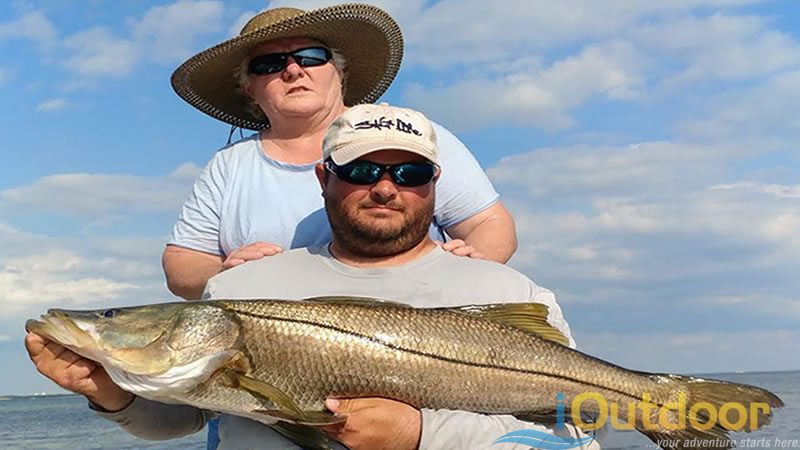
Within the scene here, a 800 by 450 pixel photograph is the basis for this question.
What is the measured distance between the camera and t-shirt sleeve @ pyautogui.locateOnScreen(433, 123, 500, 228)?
5445 millimetres

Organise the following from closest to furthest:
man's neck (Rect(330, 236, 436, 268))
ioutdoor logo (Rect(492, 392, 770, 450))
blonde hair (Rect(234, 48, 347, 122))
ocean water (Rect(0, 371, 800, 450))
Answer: ioutdoor logo (Rect(492, 392, 770, 450)) → man's neck (Rect(330, 236, 436, 268)) → blonde hair (Rect(234, 48, 347, 122)) → ocean water (Rect(0, 371, 800, 450))

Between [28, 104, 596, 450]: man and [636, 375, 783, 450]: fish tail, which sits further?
[28, 104, 596, 450]: man

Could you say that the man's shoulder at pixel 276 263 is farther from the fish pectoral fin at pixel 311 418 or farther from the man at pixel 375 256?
the fish pectoral fin at pixel 311 418

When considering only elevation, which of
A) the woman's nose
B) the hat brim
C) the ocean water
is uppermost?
the hat brim

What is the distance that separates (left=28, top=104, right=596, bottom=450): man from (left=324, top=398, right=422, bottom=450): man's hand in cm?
70

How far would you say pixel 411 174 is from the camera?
15.0 feet

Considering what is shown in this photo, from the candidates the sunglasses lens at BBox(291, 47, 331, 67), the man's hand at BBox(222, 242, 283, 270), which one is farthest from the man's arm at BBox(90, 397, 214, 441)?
the sunglasses lens at BBox(291, 47, 331, 67)

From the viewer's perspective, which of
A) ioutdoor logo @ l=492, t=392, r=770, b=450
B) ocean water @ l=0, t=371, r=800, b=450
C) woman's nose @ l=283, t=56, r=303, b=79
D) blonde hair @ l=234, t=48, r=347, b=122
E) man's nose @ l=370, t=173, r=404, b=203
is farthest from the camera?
ocean water @ l=0, t=371, r=800, b=450

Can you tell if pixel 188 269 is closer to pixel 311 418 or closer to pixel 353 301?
pixel 353 301

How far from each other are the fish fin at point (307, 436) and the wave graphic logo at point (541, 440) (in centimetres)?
73

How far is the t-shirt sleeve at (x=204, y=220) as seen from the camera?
5566 millimetres

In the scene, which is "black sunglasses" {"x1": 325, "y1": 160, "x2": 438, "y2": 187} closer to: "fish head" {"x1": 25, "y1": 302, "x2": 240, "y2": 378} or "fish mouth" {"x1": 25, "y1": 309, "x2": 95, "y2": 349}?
"fish head" {"x1": 25, "y1": 302, "x2": 240, "y2": 378}

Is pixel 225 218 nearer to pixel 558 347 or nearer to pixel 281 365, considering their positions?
pixel 281 365

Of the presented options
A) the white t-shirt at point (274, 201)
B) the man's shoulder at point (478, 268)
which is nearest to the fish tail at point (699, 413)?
the man's shoulder at point (478, 268)
